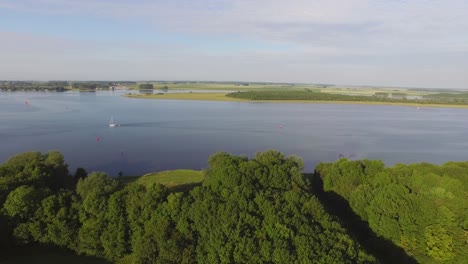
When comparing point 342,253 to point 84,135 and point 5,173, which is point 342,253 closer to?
point 5,173

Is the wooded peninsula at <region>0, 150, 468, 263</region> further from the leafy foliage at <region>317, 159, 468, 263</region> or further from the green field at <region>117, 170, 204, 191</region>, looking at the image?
the green field at <region>117, 170, 204, 191</region>

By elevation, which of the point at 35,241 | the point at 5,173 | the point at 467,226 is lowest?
the point at 35,241

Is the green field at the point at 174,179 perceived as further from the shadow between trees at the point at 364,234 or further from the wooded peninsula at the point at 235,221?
the shadow between trees at the point at 364,234

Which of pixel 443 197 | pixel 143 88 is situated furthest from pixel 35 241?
pixel 143 88

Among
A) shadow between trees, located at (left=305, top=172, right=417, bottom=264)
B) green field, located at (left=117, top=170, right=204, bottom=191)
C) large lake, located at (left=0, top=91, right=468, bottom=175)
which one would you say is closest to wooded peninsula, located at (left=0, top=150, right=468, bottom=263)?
shadow between trees, located at (left=305, top=172, right=417, bottom=264)

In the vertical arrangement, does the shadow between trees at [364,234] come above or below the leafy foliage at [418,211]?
below

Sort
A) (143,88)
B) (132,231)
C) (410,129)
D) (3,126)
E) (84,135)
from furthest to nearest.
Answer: (143,88) → (410,129) → (3,126) → (84,135) → (132,231)

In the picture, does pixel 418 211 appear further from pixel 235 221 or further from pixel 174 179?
pixel 174 179

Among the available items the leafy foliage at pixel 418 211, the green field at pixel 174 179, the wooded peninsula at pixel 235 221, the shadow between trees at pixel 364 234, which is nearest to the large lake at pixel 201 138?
the green field at pixel 174 179
